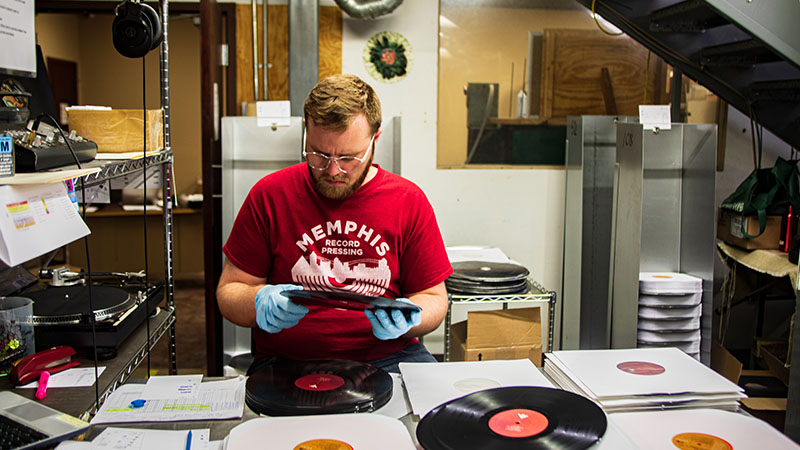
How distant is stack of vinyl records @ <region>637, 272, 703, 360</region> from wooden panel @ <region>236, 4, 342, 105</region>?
2.02 metres

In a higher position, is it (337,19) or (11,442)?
(337,19)

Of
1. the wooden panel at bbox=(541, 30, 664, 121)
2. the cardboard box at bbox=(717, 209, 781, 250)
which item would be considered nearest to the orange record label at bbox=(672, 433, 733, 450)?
the cardboard box at bbox=(717, 209, 781, 250)

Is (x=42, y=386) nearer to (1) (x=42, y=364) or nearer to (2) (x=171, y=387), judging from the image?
(1) (x=42, y=364)

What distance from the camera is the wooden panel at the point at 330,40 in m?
3.62

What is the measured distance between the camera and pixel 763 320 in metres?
3.84

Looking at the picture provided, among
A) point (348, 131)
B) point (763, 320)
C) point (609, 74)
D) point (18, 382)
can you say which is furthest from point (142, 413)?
point (763, 320)

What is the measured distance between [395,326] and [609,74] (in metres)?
2.80

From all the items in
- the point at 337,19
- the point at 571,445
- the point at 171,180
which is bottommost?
the point at 571,445

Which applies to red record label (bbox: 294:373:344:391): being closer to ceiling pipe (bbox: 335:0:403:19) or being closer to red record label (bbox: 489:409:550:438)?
red record label (bbox: 489:409:550:438)

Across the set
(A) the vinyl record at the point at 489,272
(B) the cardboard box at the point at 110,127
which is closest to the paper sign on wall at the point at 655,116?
(A) the vinyl record at the point at 489,272

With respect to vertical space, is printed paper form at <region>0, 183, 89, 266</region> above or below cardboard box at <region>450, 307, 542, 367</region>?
above

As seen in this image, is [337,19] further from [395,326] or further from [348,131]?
[395,326]

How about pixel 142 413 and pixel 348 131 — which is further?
pixel 348 131

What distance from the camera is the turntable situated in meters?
1.68
